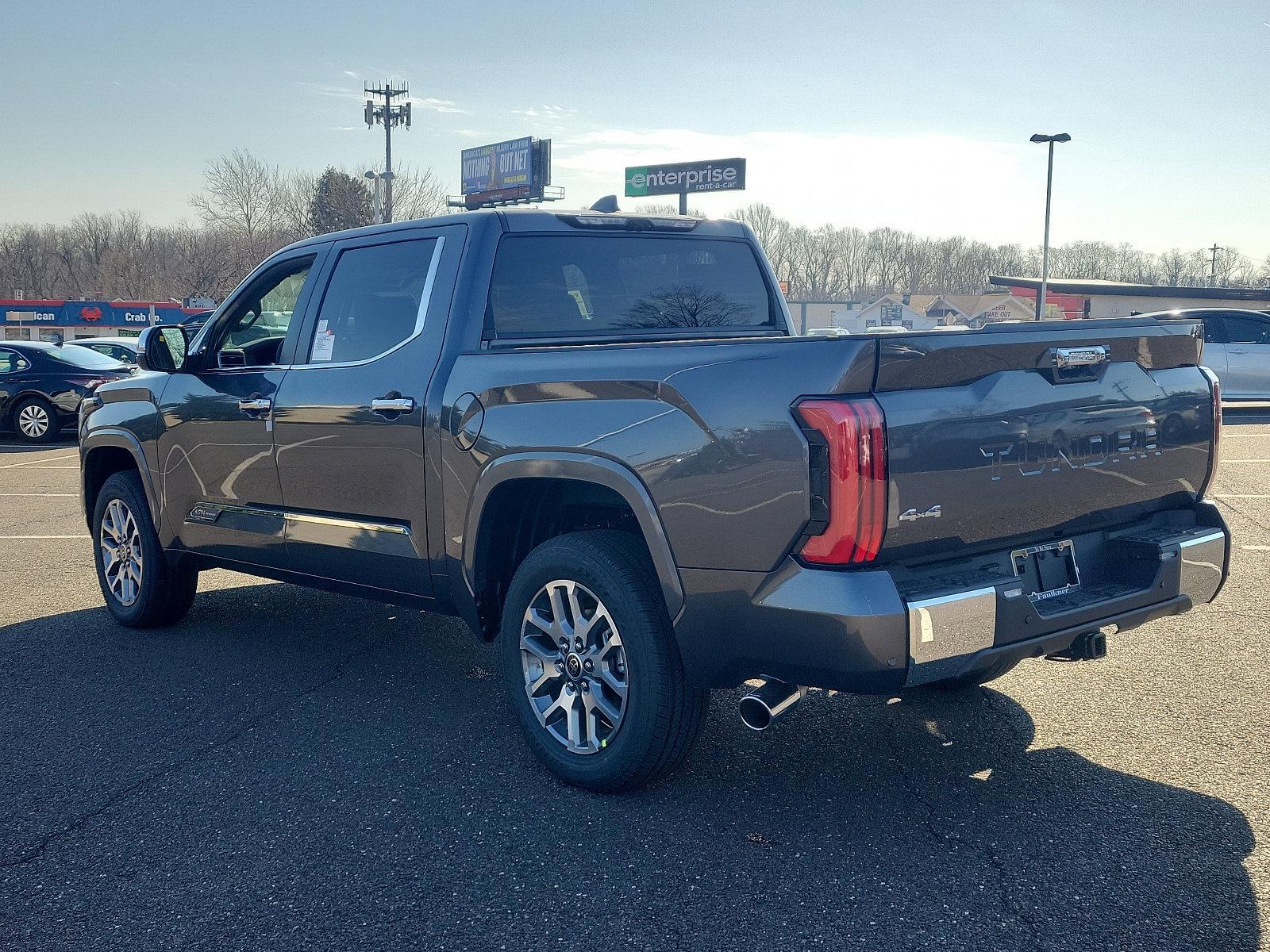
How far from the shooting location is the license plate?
3502mm

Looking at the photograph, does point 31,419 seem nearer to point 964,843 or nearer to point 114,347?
point 114,347

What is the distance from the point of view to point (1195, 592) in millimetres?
3904

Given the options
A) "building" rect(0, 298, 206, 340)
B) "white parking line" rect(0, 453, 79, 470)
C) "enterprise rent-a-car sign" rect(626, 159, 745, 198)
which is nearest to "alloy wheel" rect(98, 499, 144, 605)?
"white parking line" rect(0, 453, 79, 470)

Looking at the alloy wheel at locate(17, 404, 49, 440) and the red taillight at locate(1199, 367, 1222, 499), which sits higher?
the red taillight at locate(1199, 367, 1222, 499)

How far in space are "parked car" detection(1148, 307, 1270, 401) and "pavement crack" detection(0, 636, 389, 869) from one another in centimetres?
1597

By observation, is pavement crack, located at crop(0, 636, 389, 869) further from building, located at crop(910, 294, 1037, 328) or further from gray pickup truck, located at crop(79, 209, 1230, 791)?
building, located at crop(910, 294, 1037, 328)

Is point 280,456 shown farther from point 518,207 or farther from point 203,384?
point 518,207

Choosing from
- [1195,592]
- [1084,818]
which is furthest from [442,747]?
[1195,592]

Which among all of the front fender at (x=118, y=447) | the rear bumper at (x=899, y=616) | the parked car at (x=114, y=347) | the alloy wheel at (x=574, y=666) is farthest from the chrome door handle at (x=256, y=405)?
the parked car at (x=114, y=347)

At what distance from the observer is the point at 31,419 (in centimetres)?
1820

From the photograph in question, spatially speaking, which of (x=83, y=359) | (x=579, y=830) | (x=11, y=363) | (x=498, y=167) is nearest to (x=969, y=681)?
(x=579, y=830)

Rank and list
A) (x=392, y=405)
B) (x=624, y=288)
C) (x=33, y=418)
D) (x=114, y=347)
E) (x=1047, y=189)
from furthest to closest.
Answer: (x=1047, y=189) < (x=114, y=347) < (x=33, y=418) < (x=624, y=288) < (x=392, y=405)

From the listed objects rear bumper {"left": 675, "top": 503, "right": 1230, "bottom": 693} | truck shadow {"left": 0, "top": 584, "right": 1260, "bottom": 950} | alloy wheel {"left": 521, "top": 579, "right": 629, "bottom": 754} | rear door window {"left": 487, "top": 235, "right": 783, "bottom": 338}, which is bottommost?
truck shadow {"left": 0, "top": 584, "right": 1260, "bottom": 950}

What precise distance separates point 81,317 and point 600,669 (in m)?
79.3
